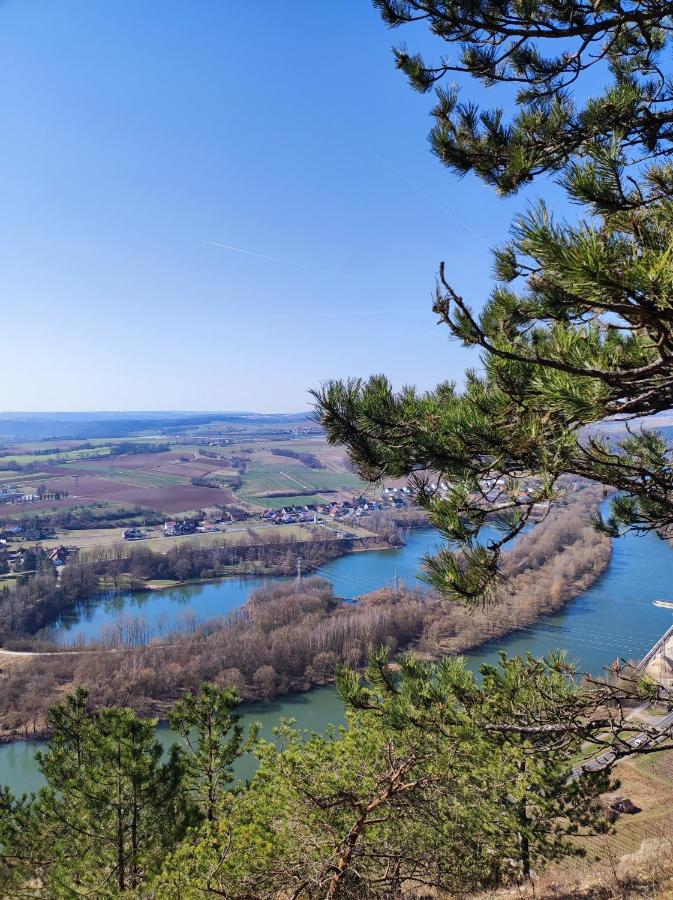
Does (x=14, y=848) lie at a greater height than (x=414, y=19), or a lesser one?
lesser

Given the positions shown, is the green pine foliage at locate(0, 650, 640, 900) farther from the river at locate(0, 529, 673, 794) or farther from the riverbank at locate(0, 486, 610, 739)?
the riverbank at locate(0, 486, 610, 739)

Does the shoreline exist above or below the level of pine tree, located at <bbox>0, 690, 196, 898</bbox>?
below

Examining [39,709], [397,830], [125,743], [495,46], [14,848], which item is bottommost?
[39,709]

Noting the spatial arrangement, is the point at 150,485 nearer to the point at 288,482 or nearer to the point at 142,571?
the point at 288,482

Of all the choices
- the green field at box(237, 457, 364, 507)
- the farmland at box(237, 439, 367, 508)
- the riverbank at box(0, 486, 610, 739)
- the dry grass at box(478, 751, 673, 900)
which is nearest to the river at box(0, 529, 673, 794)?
the riverbank at box(0, 486, 610, 739)

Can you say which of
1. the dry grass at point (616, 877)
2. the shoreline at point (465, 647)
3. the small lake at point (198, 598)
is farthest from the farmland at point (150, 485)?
the dry grass at point (616, 877)

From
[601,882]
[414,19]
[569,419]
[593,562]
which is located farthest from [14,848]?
[593,562]

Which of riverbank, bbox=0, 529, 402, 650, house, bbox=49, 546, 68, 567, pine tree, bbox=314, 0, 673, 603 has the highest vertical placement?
pine tree, bbox=314, 0, 673, 603

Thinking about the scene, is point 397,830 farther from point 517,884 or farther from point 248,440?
point 248,440
